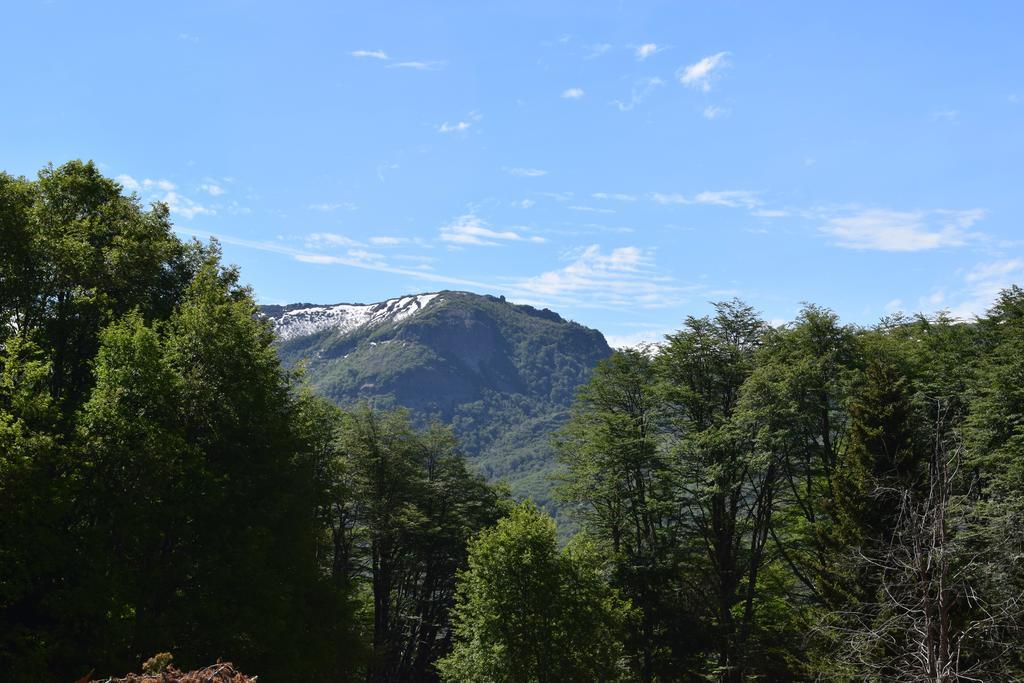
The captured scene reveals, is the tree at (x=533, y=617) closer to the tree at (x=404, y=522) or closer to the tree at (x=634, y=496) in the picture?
the tree at (x=634, y=496)

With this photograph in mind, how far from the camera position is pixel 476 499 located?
45062mm

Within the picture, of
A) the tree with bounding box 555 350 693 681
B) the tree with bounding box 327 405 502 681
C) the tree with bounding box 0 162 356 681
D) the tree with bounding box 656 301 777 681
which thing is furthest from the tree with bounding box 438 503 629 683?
the tree with bounding box 327 405 502 681

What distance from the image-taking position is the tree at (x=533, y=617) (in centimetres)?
2591

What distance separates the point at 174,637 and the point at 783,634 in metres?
27.1

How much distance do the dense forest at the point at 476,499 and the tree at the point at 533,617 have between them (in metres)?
0.11

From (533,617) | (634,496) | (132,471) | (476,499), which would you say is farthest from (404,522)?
(132,471)

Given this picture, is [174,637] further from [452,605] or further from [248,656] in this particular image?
[452,605]

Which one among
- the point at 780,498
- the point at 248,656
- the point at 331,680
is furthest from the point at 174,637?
the point at 780,498

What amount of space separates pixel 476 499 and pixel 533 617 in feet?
62.5

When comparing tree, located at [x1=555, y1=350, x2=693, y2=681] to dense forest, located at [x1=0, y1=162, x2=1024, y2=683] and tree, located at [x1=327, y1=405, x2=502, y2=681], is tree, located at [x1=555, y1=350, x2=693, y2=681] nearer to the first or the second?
dense forest, located at [x1=0, y1=162, x2=1024, y2=683]

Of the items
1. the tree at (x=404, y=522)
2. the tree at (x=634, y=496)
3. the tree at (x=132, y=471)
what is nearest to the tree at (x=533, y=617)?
the tree at (x=132, y=471)

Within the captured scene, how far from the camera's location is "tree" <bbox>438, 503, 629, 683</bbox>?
2591 cm

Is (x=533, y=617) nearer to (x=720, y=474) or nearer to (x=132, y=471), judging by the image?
(x=720, y=474)

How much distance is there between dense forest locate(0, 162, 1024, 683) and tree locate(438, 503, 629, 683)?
4.2 inches
